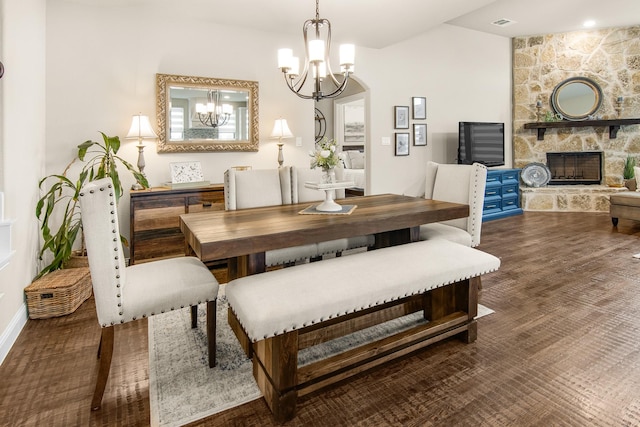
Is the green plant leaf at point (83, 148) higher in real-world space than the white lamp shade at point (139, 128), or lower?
lower

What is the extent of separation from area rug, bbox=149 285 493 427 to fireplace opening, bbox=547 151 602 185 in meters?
5.54

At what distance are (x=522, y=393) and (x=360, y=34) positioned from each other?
425cm

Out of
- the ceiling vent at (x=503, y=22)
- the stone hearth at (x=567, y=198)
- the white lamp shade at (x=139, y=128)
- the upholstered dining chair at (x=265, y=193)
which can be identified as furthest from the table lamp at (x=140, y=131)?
the stone hearth at (x=567, y=198)

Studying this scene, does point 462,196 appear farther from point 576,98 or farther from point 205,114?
point 576,98

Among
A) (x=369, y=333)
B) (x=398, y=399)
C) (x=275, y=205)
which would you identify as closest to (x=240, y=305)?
(x=398, y=399)

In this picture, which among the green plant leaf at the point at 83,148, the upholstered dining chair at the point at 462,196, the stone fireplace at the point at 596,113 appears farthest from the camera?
the stone fireplace at the point at 596,113

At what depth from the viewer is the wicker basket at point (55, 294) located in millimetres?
2539

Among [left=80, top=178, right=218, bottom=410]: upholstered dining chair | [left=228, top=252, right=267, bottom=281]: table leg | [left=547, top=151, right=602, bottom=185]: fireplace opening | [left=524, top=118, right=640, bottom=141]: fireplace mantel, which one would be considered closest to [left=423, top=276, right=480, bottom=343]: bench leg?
[left=228, top=252, right=267, bottom=281]: table leg

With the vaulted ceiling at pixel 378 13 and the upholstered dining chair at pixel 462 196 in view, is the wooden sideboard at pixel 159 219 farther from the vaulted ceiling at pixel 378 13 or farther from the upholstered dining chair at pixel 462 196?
the upholstered dining chair at pixel 462 196

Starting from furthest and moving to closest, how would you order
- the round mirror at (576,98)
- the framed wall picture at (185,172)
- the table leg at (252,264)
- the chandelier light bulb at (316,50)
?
the round mirror at (576,98), the framed wall picture at (185,172), the chandelier light bulb at (316,50), the table leg at (252,264)

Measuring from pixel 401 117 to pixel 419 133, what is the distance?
16.7 inches

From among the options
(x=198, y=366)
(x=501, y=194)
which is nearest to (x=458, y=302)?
(x=198, y=366)

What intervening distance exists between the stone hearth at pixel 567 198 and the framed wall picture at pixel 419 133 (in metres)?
2.23

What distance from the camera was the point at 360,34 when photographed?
4.61m
